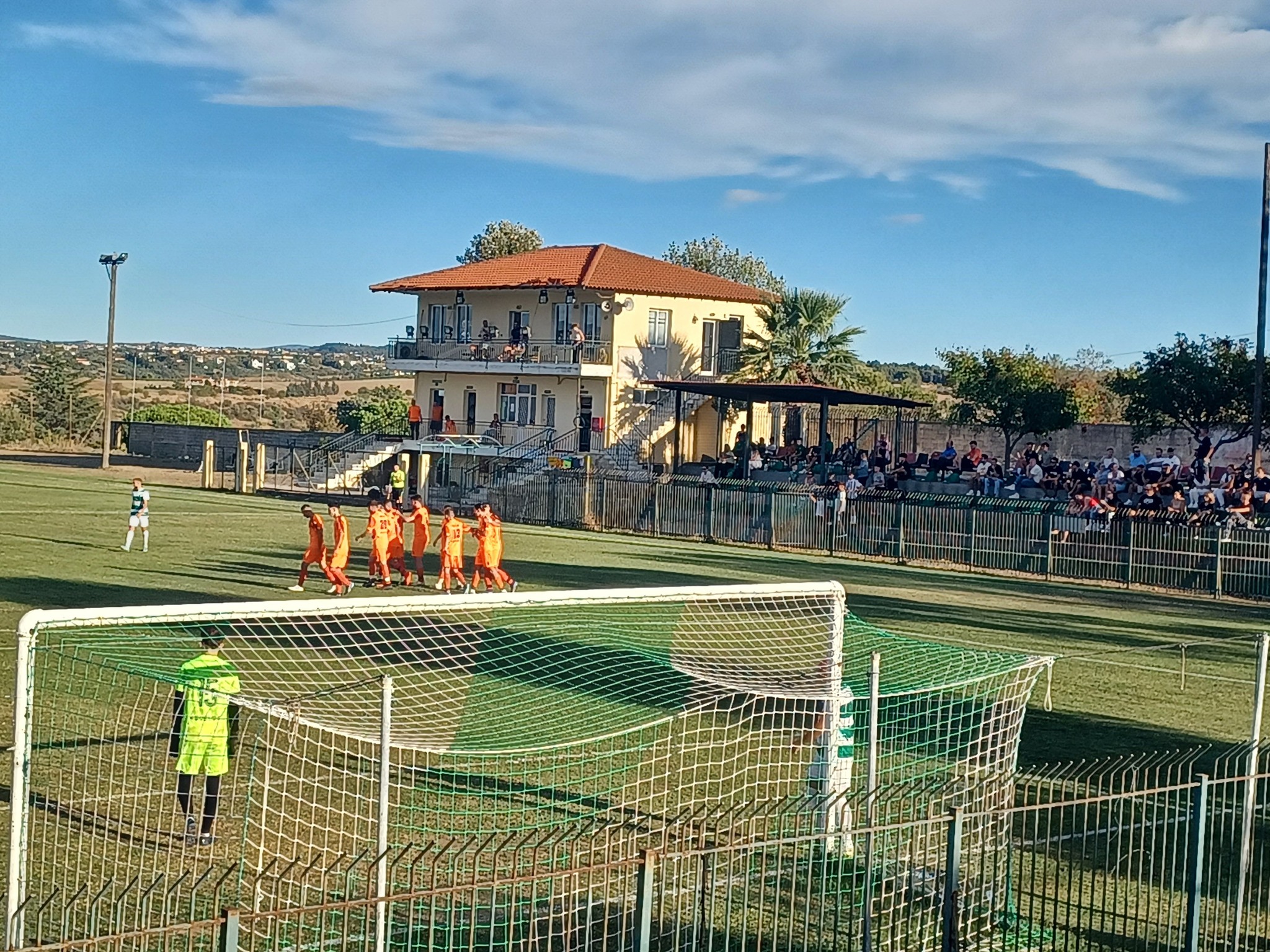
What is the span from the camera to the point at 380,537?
2467 cm

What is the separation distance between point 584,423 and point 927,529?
70.3 feet

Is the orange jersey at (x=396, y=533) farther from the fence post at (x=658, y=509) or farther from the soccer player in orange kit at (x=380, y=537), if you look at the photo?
the fence post at (x=658, y=509)

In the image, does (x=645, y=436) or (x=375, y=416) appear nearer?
(x=645, y=436)

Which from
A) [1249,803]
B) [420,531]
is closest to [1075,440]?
[420,531]

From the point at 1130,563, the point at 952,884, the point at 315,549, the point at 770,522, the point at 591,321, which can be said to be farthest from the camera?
the point at 591,321

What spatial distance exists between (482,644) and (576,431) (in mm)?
36895

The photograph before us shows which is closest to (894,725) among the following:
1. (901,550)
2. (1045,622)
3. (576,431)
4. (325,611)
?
(325,611)

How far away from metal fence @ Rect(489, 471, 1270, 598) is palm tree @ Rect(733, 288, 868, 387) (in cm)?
1347

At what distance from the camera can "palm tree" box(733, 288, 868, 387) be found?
178 ft

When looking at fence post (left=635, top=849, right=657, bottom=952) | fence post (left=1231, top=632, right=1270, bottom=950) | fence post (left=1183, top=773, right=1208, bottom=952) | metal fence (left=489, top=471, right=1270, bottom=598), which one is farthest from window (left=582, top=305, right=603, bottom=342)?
fence post (left=635, top=849, right=657, bottom=952)

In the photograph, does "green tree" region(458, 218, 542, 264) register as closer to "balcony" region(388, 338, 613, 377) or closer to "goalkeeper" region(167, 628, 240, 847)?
"balcony" region(388, 338, 613, 377)

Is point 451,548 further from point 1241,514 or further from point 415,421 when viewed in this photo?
point 415,421

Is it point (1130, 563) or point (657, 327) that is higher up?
point (657, 327)

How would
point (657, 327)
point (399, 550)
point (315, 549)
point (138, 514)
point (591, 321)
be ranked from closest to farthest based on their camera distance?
point (315, 549) < point (399, 550) < point (138, 514) < point (591, 321) < point (657, 327)
